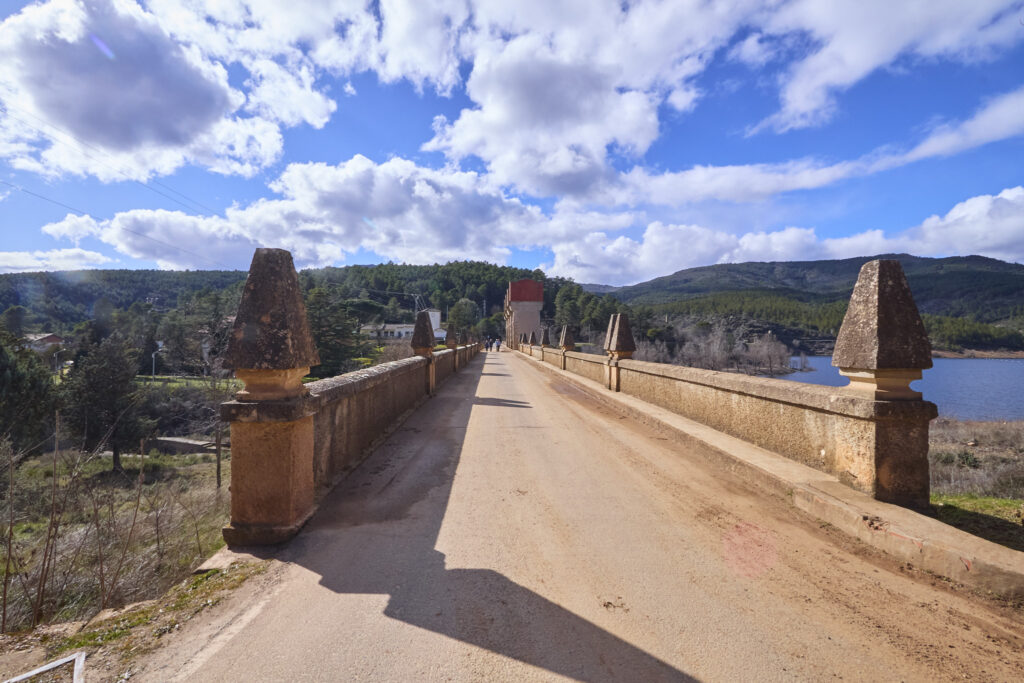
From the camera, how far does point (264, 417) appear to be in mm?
3520

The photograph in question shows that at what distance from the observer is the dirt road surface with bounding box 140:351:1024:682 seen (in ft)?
7.02

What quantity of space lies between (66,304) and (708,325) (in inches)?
4082

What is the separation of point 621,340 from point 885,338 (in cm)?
892

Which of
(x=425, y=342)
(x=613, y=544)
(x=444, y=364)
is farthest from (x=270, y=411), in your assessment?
(x=444, y=364)

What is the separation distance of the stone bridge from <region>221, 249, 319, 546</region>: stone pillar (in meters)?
0.02

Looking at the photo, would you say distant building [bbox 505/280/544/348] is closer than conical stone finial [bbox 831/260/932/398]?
No

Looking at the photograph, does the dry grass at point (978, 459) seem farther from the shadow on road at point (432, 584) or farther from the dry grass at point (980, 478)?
the shadow on road at point (432, 584)

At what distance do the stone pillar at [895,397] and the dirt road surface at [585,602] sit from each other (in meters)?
0.77

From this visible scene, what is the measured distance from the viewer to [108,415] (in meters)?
23.4

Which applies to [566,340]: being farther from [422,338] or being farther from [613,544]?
[613,544]

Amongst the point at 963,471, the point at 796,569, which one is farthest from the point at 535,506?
the point at 963,471

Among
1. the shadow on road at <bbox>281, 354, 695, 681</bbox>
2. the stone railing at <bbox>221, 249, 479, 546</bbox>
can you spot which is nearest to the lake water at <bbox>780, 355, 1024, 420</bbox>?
the shadow on road at <bbox>281, 354, 695, 681</bbox>

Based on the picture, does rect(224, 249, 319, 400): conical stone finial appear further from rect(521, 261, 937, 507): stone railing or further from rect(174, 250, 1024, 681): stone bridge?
rect(521, 261, 937, 507): stone railing

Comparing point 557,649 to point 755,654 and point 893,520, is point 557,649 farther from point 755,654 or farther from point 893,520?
point 893,520
